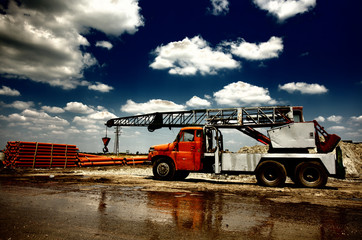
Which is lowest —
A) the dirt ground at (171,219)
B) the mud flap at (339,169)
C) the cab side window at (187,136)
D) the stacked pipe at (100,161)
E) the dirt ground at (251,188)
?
the dirt ground at (251,188)

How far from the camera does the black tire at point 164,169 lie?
36.0 ft

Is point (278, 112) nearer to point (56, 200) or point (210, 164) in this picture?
point (210, 164)

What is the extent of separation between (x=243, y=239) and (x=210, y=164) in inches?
305

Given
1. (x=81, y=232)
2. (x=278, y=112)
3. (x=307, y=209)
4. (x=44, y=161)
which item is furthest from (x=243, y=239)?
(x=44, y=161)

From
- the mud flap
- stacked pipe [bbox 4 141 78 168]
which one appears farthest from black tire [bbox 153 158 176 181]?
stacked pipe [bbox 4 141 78 168]

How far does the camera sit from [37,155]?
61.3ft

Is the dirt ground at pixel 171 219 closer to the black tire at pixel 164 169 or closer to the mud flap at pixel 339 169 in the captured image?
the mud flap at pixel 339 169

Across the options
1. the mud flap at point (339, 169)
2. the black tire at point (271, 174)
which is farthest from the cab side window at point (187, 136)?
the mud flap at point (339, 169)

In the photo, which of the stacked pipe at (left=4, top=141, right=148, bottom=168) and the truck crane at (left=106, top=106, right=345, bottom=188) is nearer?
the truck crane at (left=106, top=106, right=345, bottom=188)

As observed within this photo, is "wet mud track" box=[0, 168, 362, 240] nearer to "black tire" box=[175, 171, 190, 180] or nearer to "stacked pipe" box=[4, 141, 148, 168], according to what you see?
"black tire" box=[175, 171, 190, 180]

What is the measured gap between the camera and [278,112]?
12.0 m

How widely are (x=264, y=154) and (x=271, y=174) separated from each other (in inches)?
37.2

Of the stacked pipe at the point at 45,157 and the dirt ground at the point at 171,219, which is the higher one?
the stacked pipe at the point at 45,157

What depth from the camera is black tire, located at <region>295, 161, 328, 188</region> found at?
8.73m
